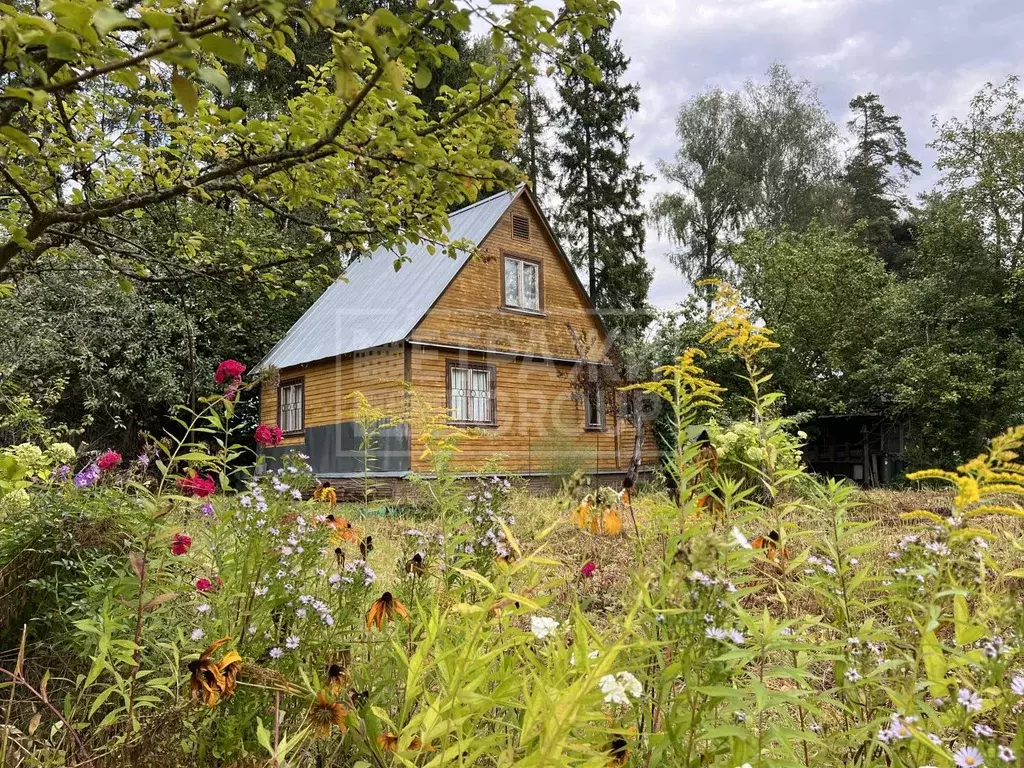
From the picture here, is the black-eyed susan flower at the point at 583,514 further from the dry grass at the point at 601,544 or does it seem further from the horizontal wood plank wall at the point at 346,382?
the horizontal wood plank wall at the point at 346,382

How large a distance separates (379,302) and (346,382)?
1890 mm

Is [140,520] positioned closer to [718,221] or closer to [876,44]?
[718,221]

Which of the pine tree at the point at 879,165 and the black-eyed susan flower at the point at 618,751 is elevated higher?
the pine tree at the point at 879,165

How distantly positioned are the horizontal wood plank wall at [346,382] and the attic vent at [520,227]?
4.09m

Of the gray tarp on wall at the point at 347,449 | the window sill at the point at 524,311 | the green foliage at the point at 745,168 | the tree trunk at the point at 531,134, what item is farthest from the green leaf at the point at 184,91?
the tree trunk at the point at 531,134

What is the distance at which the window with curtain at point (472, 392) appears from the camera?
13.8m

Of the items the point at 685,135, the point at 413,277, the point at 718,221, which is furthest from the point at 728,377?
the point at 685,135

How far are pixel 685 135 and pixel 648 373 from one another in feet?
46.6

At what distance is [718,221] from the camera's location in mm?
25672

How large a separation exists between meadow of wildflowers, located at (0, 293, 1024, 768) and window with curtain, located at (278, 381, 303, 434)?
12704 mm

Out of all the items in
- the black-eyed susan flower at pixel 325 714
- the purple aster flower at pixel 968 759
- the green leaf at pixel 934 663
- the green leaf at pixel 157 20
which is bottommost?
the black-eyed susan flower at pixel 325 714

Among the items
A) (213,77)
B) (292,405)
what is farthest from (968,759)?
(292,405)

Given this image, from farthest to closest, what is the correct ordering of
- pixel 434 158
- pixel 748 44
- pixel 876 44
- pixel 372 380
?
pixel 876 44 → pixel 748 44 → pixel 372 380 → pixel 434 158

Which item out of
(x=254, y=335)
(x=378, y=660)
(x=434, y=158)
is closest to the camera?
(x=378, y=660)
